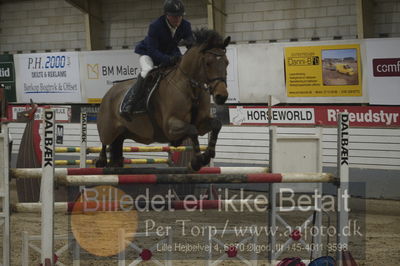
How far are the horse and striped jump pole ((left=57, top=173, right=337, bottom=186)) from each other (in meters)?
0.37

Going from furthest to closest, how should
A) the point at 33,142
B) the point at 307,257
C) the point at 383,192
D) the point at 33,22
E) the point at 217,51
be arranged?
the point at 33,22 → the point at 383,192 → the point at 33,142 → the point at 307,257 → the point at 217,51

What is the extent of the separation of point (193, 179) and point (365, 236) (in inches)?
146

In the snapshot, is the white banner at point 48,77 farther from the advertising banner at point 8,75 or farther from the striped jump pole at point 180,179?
the striped jump pole at point 180,179

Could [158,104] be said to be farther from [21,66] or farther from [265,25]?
[21,66]

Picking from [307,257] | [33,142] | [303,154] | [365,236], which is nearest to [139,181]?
[303,154]

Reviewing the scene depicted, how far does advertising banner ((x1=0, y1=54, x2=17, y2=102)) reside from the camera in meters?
13.1

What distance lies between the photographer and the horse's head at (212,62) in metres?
4.32

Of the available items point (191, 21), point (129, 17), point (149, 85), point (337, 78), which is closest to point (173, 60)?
point (149, 85)

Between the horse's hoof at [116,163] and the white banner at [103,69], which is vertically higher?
the white banner at [103,69]

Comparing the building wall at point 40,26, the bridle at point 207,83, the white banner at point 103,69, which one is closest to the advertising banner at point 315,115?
the white banner at point 103,69

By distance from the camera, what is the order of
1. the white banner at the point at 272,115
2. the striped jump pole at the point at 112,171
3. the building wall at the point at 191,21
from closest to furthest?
the striped jump pole at the point at 112,171 → the white banner at the point at 272,115 → the building wall at the point at 191,21

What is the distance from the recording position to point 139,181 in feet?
13.3

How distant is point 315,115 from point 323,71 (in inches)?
28.7

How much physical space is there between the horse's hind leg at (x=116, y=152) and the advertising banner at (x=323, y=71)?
17.0 ft
